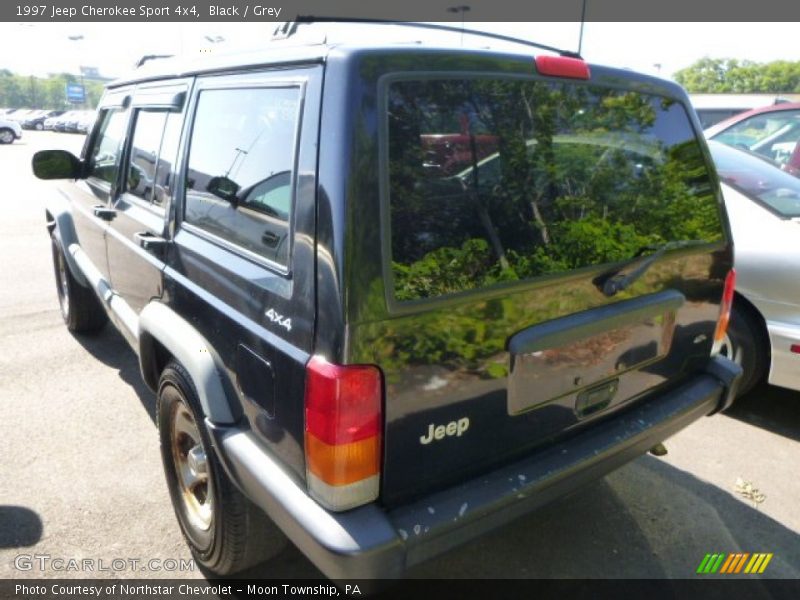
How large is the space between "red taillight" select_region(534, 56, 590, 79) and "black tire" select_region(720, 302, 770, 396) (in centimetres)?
220

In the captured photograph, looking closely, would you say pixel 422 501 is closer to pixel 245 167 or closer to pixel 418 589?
pixel 418 589

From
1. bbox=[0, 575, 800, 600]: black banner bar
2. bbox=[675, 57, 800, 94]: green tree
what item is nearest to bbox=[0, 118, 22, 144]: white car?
bbox=[0, 575, 800, 600]: black banner bar

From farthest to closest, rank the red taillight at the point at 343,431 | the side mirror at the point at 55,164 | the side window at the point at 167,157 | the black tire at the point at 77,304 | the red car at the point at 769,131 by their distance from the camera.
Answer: the red car at the point at 769,131, the black tire at the point at 77,304, the side mirror at the point at 55,164, the side window at the point at 167,157, the red taillight at the point at 343,431

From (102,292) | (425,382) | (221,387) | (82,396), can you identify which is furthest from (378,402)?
(82,396)

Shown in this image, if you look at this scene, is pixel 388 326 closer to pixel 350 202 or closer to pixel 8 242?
pixel 350 202

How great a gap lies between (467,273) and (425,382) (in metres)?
0.35

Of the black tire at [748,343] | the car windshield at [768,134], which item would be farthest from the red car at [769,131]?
the black tire at [748,343]

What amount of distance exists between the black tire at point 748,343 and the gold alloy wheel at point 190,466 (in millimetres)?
3031

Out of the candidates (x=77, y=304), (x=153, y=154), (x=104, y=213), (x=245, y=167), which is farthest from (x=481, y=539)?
(x=77, y=304)

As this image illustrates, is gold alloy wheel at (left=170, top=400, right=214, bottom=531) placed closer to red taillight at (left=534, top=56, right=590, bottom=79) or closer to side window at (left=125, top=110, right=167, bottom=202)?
side window at (left=125, top=110, right=167, bottom=202)

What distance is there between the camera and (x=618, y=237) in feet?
7.38

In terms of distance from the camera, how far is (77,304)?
4.71 meters

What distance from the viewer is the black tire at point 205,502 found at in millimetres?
2215

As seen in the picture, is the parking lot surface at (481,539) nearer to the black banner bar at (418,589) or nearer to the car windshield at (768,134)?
the black banner bar at (418,589)
